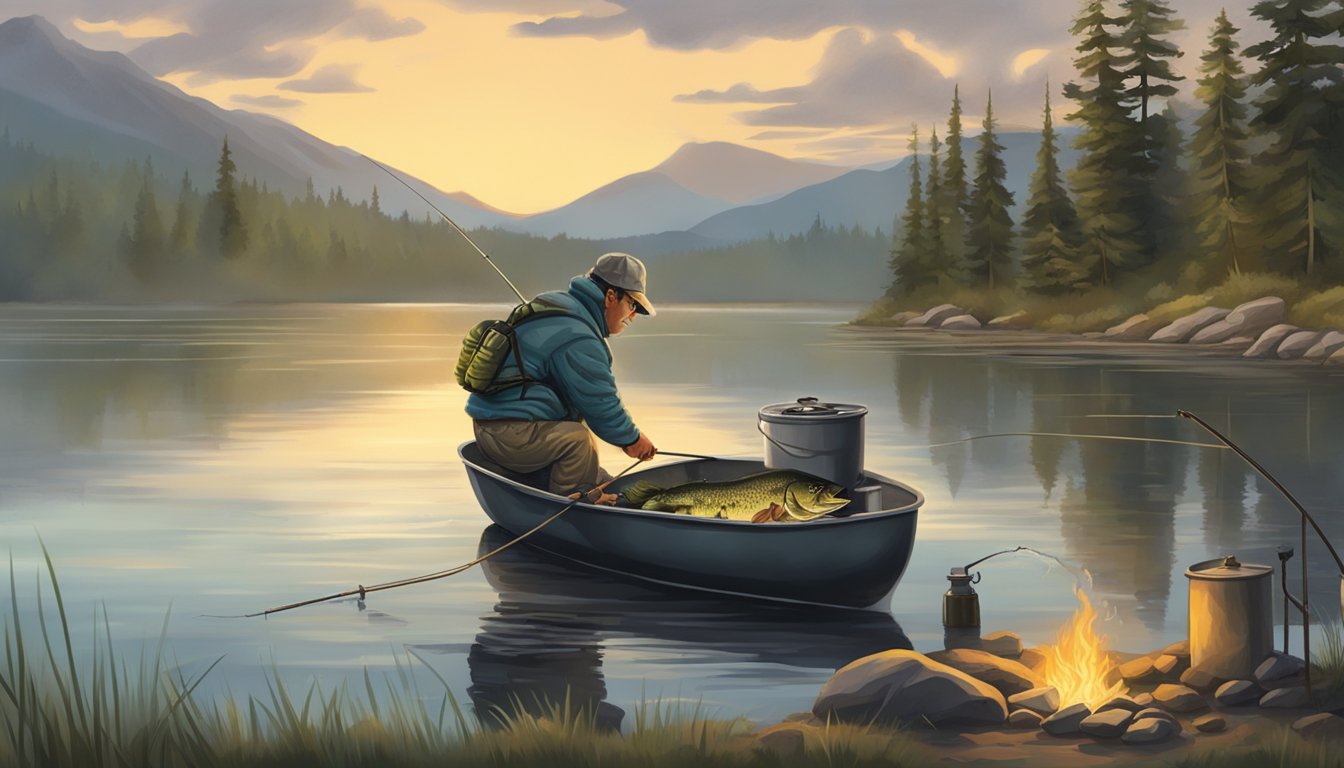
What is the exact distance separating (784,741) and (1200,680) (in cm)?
225

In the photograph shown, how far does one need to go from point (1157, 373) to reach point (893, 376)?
18.8ft

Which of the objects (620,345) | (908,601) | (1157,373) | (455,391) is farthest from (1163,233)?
(908,601)

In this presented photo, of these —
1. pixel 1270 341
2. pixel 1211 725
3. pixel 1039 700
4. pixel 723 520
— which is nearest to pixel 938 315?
pixel 1270 341

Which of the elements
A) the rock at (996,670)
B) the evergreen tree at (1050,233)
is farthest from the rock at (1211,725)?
the evergreen tree at (1050,233)

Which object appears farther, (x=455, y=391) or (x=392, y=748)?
(x=455, y=391)

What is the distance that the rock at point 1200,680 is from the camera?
713 cm

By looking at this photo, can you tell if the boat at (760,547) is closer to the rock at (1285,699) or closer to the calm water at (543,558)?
the calm water at (543,558)

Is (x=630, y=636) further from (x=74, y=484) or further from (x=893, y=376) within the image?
(x=893, y=376)

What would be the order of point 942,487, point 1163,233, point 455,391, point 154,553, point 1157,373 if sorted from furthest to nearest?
point 1163,233, point 1157,373, point 455,391, point 942,487, point 154,553

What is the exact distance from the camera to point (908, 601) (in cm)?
992

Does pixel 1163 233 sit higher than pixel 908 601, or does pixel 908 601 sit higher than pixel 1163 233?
pixel 1163 233

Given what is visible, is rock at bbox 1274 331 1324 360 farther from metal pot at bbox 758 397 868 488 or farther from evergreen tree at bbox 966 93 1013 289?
metal pot at bbox 758 397 868 488

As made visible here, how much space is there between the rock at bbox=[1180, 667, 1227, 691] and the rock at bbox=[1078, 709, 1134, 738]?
0.75 meters

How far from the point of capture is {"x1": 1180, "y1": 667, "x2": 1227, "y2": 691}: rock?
7133mm
